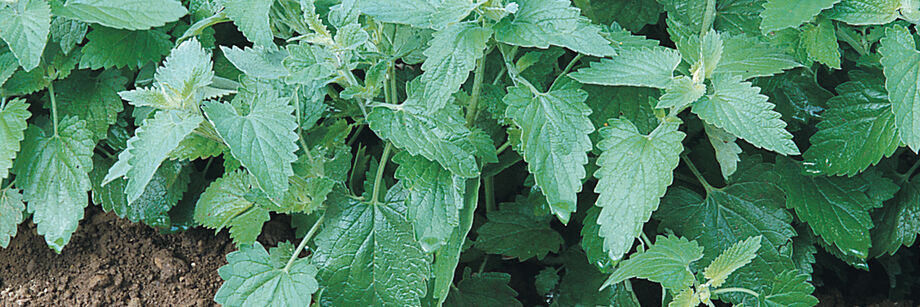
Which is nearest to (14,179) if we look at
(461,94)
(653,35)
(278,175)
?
(278,175)

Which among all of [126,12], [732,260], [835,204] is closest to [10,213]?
[126,12]

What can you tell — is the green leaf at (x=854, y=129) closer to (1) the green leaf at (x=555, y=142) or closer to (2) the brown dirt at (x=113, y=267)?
(1) the green leaf at (x=555, y=142)

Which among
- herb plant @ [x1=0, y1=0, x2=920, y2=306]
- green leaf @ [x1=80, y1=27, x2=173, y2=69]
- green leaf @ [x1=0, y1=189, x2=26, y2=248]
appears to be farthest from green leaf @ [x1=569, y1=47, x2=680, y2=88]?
green leaf @ [x1=0, y1=189, x2=26, y2=248]

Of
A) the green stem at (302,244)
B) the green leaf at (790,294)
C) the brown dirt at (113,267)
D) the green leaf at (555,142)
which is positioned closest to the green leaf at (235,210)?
the green stem at (302,244)

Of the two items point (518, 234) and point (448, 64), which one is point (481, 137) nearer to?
point (448, 64)

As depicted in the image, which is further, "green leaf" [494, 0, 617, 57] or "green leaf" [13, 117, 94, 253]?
"green leaf" [13, 117, 94, 253]

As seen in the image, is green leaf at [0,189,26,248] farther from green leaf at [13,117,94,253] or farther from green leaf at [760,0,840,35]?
green leaf at [760,0,840,35]
